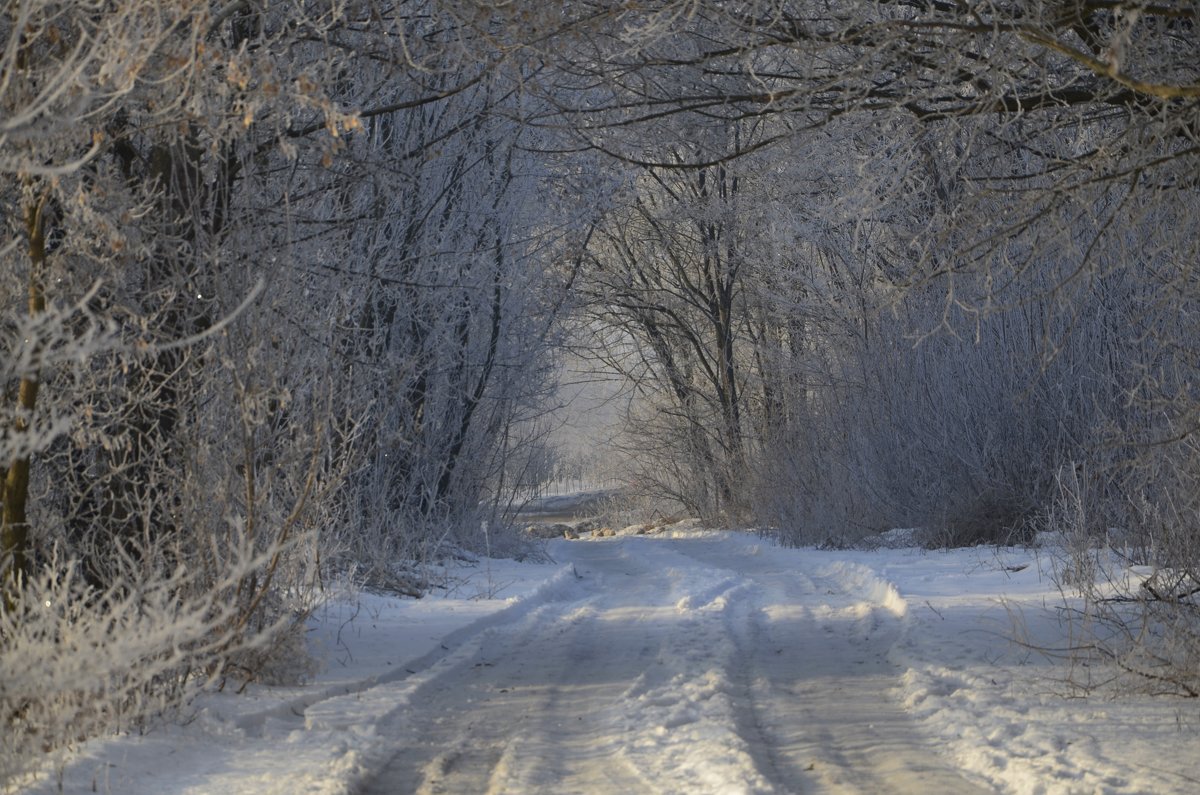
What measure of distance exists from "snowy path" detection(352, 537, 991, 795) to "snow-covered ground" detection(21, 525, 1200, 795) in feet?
0.06

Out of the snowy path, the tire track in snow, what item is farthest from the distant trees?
the tire track in snow

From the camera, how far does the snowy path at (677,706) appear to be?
5262 millimetres

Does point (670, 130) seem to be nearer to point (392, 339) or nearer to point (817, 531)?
point (392, 339)

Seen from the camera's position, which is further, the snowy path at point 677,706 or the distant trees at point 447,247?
the distant trees at point 447,247

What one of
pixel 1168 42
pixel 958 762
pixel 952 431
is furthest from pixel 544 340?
pixel 958 762

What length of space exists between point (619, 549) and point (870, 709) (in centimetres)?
1524

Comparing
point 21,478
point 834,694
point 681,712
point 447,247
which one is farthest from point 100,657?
point 447,247

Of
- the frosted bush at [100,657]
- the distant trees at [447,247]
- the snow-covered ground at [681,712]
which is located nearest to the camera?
the frosted bush at [100,657]

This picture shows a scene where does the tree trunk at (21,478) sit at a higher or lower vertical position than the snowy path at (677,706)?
higher

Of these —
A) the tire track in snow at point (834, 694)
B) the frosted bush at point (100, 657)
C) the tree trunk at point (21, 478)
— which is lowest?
the tire track in snow at point (834, 694)

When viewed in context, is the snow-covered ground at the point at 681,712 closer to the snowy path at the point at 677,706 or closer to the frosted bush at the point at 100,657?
the snowy path at the point at 677,706

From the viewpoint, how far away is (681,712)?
6.43 meters

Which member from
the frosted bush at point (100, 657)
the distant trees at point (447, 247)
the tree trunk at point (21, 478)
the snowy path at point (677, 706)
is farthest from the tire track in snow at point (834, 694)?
the tree trunk at point (21, 478)

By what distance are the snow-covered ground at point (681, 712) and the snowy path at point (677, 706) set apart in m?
0.02
